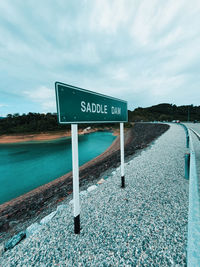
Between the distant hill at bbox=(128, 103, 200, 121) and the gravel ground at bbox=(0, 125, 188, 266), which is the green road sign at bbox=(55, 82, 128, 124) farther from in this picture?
the distant hill at bbox=(128, 103, 200, 121)

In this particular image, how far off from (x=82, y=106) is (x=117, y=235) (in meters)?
2.23

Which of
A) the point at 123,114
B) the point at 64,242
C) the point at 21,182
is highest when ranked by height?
the point at 123,114

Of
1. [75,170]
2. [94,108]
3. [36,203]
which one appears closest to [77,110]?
[94,108]

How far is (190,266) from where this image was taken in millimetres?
1077

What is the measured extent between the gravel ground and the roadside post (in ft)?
1.10

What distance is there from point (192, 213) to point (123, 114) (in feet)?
7.38

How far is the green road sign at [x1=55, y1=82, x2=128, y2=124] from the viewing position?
1466 millimetres

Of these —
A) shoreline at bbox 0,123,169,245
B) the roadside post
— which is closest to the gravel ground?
the roadside post

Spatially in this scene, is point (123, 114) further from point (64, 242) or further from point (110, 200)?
point (64, 242)

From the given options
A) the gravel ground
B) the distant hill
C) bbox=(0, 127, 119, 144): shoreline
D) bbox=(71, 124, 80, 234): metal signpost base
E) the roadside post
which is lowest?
bbox=(0, 127, 119, 144): shoreline

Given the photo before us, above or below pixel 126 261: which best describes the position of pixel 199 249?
above

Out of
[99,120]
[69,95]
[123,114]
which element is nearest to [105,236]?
[99,120]

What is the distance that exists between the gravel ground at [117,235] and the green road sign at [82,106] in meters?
1.96

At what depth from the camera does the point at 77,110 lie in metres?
1.66
